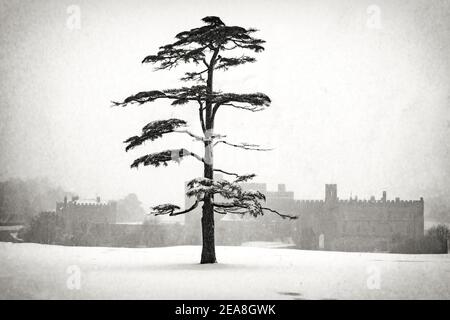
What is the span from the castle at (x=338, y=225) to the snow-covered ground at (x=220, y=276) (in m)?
49.8

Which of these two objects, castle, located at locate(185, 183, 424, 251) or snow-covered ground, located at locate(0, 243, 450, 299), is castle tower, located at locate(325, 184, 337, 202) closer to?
castle, located at locate(185, 183, 424, 251)

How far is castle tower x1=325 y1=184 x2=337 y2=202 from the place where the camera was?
74812 millimetres

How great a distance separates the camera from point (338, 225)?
73.1m

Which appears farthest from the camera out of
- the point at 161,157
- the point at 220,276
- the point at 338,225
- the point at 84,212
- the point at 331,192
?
the point at 84,212

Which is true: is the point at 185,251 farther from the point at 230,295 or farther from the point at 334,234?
the point at 334,234

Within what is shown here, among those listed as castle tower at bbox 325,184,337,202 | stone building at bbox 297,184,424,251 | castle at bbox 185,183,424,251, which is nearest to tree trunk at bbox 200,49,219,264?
castle at bbox 185,183,424,251

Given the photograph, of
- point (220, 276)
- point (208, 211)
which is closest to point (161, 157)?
point (208, 211)

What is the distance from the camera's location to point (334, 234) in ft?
239

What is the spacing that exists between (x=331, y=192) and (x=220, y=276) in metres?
64.3

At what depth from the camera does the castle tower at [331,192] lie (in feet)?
245

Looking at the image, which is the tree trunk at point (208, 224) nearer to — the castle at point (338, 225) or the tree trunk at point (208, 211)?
the tree trunk at point (208, 211)

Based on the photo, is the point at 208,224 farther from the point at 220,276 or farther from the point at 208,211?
the point at 220,276

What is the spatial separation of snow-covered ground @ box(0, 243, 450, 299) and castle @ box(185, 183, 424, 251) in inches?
1961

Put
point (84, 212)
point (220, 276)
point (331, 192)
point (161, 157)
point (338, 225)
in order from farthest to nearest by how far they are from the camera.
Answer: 1. point (84, 212)
2. point (331, 192)
3. point (338, 225)
4. point (161, 157)
5. point (220, 276)
